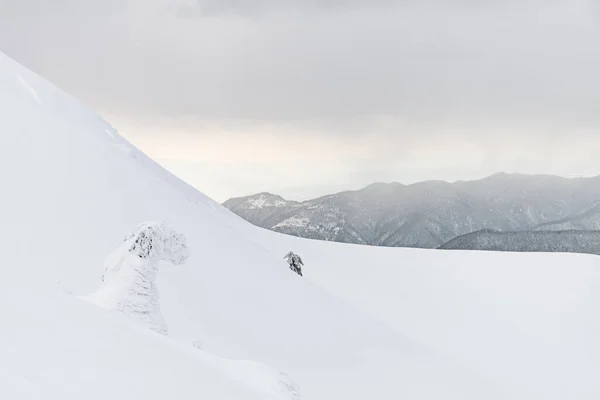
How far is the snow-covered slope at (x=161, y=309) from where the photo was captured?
657 cm

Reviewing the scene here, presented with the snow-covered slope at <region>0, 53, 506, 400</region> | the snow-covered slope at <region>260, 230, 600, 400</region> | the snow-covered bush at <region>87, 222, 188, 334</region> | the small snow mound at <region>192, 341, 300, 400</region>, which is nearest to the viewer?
the snow-covered slope at <region>0, 53, 506, 400</region>

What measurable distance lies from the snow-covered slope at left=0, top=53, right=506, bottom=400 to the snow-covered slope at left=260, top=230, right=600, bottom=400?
1133 cm

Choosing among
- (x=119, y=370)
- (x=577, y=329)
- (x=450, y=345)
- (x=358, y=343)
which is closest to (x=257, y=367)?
(x=119, y=370)

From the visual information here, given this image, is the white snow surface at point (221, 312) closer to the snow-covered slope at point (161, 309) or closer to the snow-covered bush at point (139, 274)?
the snow-covered slope at point (161, 309)

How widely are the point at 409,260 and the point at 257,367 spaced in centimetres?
6069

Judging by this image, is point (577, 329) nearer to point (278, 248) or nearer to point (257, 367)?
point (278, 248)

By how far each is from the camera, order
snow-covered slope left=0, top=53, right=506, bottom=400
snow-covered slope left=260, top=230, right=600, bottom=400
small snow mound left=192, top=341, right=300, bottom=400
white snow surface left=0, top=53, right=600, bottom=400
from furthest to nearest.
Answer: snow-covered slope left=260, top=230, right=600, bottom=400 → small snow mound left=192, top=341, right=300, bottom=400 → white snow surface left=0, top=53, right=600, bottom=400 → snow-covered slope left=0, top=53, right=506, bottom=400

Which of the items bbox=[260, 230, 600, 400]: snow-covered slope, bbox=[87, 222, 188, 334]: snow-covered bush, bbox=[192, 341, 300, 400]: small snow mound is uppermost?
bbox=[260, 230, 600, 400]: snow-covered slope

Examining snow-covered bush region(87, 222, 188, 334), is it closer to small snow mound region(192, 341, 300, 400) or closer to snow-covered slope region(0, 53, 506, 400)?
snow-covered slope region(0, 53, 506, 400)

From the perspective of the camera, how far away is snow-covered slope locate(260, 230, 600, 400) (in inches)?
1770

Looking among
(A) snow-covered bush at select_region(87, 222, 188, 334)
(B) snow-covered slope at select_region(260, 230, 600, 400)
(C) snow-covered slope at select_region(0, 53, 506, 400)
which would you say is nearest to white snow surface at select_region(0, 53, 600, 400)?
(C) snow-covered slope at select_region(0, 53, 506, 400)

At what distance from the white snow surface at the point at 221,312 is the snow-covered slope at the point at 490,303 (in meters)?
0.23

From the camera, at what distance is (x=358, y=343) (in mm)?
30688

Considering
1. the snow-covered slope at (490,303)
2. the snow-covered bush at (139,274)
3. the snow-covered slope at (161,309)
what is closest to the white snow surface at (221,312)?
the snow-covered slope at (161,309)
